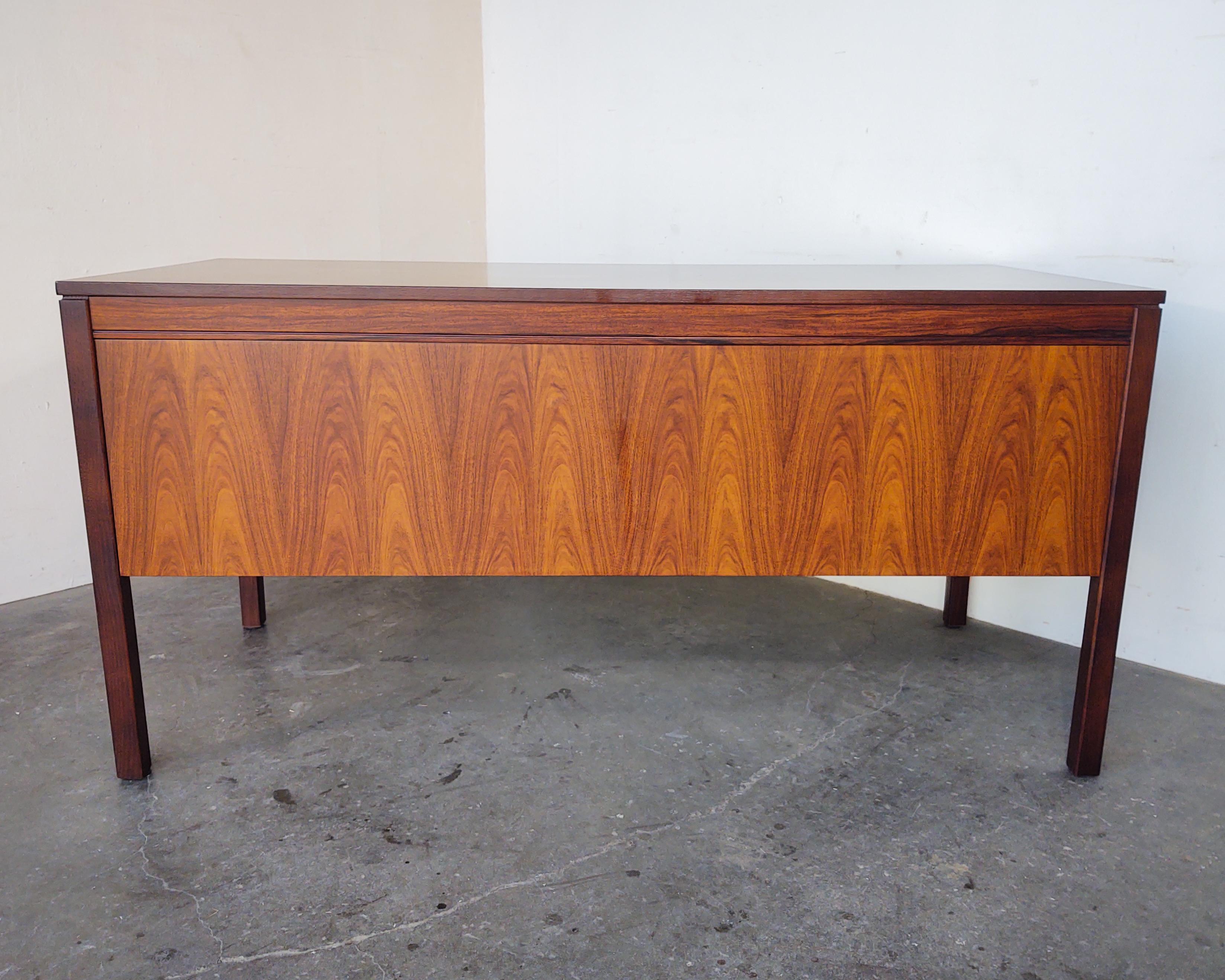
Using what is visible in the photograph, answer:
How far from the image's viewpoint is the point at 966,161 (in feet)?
6.40

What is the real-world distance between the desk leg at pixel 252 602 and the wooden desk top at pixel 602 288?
658 mm

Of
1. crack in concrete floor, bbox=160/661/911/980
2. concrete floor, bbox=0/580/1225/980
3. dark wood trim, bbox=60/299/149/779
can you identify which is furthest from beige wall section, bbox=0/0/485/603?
crack in concrete floor, bbox=160/661/911/980

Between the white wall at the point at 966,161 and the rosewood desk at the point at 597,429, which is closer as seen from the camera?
the rosewood desk at the point at 597,429

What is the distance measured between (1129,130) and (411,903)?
171cm

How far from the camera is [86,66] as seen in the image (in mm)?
2092

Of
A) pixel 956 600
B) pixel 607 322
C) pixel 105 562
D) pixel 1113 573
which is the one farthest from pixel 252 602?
pixel 1113 573

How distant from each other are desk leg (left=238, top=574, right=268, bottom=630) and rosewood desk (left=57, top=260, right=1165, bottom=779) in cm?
51

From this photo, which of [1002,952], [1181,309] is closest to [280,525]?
[1002,952]

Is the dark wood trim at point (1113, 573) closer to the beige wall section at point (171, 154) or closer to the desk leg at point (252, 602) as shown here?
the desk leg at point (252, 602)

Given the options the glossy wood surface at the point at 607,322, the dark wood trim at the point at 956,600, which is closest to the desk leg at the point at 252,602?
the glossy wood surface at the point at 607,322

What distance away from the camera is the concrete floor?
1117 millimetres

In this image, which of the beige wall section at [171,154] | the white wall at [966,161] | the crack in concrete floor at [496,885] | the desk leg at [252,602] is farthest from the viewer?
the beige wall section at [171,154]

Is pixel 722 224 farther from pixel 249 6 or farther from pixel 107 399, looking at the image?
pixel 107 399

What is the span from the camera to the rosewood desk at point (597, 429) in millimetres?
1327
